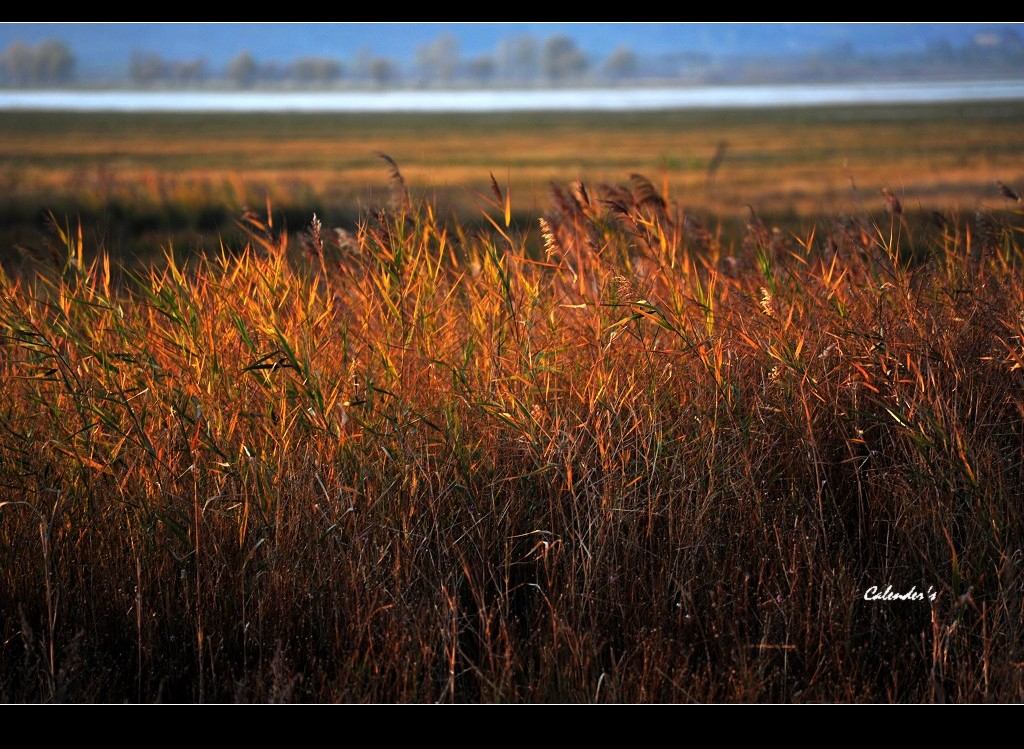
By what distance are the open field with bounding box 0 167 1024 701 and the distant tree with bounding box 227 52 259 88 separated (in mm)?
2172

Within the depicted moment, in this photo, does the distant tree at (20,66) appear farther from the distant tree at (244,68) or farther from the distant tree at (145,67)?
the distant tree at (244,68)

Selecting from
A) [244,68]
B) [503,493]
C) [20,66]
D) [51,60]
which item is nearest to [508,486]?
[503,493]

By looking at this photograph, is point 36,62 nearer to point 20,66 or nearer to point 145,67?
point 20,66

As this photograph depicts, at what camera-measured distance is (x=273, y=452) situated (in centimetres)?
255

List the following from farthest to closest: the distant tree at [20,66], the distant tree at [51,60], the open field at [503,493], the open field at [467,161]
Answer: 1. the open field at [467,161]
2. the distant tree at [51,60]
3. the distant tree at [20,66]
4. the open field at [503,493]

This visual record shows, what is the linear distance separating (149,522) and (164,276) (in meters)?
0.89

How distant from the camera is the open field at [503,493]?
2.18 m

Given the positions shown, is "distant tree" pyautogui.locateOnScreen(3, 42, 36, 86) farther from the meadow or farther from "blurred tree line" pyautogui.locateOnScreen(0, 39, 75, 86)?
the meadow

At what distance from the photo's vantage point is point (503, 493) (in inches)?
102

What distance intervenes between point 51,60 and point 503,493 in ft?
10.8

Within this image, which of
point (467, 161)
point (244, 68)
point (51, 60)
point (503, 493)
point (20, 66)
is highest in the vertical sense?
point (467, 161)

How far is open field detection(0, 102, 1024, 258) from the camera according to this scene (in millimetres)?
11039

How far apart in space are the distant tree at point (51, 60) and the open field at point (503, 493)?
4.72ft

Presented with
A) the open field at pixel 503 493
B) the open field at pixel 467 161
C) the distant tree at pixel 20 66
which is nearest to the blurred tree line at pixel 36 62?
the distant tree at pixel 20 66
